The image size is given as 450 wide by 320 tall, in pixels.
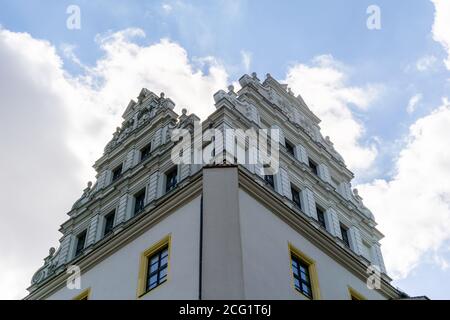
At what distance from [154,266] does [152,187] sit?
6.90 metres

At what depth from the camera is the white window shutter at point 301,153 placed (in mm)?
35500

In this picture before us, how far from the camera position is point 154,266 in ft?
84.1

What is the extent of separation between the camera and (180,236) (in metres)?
25.3

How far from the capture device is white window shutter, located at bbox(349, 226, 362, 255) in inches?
1342

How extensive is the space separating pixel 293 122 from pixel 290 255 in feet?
43.2

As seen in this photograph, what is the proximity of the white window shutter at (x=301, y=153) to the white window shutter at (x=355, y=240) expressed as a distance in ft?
13.6

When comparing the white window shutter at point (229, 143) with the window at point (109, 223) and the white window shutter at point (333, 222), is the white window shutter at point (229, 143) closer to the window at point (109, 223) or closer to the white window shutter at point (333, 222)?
the white window shutter at point (333, 222)

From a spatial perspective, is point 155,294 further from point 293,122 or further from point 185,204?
point 293,122

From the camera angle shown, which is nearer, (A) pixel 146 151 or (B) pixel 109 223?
(B) pixel 109 223

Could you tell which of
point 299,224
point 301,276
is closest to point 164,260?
point 301,276

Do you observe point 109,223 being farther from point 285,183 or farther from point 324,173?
point 324,173

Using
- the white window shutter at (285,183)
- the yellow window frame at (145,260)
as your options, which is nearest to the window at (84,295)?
the yellow window frame at (145,260)

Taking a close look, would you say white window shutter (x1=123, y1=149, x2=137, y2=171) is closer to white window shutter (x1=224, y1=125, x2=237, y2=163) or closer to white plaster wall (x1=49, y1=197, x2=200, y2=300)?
white window shutter (x1=224, y1=125, x2=237, y2=163)
